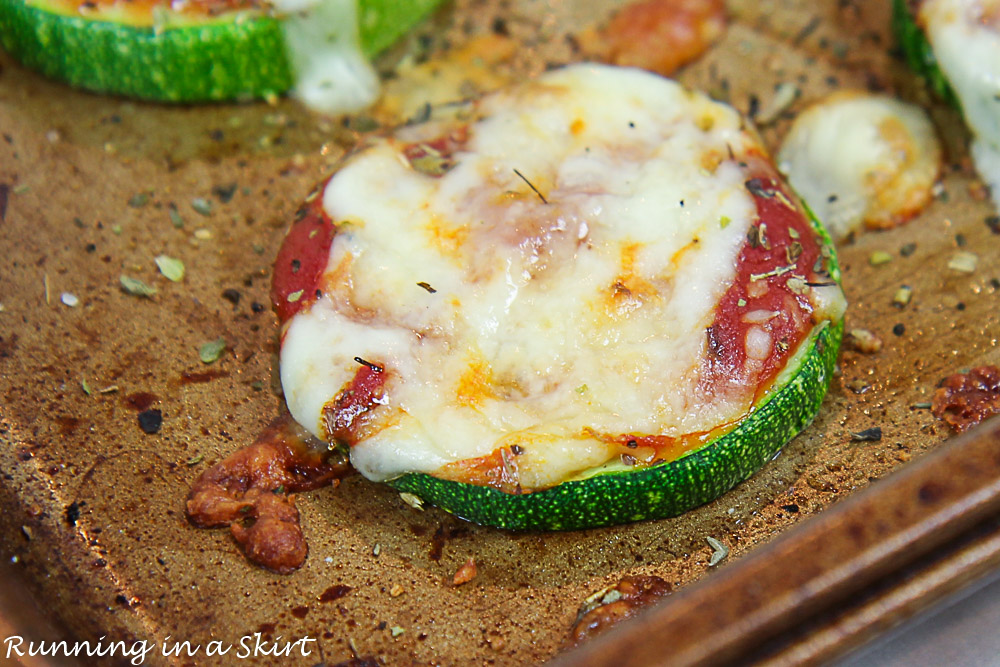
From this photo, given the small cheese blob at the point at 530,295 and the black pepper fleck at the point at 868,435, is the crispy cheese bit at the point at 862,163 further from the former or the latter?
the black pepper fleck at the point at 868,435

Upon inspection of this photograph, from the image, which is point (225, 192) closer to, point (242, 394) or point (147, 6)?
point (147, 6)

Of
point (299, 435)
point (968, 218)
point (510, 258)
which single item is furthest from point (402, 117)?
point (968, 218)

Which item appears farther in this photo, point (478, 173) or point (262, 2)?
point (262, 2)

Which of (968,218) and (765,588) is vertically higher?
(968,218)

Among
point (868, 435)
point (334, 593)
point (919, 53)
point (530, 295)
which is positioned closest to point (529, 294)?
point (530, 295)

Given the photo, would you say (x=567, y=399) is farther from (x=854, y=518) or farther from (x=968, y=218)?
(x=968, y=218)

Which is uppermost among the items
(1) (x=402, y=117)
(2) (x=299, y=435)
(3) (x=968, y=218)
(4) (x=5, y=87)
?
(3) (x=968, y=218)

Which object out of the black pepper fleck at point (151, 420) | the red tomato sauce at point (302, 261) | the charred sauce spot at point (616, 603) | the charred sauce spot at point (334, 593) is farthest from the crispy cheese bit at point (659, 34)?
the charred sauce spot at point (334, 593)

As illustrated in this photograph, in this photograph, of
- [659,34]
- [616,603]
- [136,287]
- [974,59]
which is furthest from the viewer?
[659,34]
